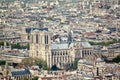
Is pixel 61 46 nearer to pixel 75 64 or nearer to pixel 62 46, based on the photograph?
pixel 62 46

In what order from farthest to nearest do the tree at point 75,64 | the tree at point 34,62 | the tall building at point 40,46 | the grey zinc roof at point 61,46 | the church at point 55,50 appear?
the grey zinc roof at point 61,46 → the tall building at point 40,46 → the church at point 55,50 → the tree at point 34,62 → the tree at point 75,64

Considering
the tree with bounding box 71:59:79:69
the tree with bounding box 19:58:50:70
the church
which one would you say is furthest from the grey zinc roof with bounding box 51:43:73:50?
the tree with bounding box 71:59:79:69

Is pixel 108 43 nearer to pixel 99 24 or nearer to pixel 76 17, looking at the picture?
pixel 99 24

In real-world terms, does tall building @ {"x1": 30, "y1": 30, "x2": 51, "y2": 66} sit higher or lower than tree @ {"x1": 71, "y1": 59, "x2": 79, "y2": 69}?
higher

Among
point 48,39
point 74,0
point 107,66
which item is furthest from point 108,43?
point 74,0

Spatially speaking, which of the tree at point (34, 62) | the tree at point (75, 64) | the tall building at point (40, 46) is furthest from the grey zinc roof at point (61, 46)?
the tree at point (75, 64)

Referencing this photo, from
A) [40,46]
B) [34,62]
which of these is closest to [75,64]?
[34,62]

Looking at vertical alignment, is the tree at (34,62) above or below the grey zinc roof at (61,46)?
below

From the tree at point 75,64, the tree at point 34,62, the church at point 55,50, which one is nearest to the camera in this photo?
the tree at point 75,64

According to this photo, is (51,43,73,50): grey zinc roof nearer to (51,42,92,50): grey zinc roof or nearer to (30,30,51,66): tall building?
(51,42,92,50): grey zinc roof

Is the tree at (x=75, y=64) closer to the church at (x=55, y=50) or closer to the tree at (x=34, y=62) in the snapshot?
the church at (x=55, y=50)

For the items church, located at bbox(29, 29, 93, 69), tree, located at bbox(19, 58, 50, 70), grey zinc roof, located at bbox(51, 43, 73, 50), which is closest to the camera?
tree, located at bbox(19, 58, 50, 70)
